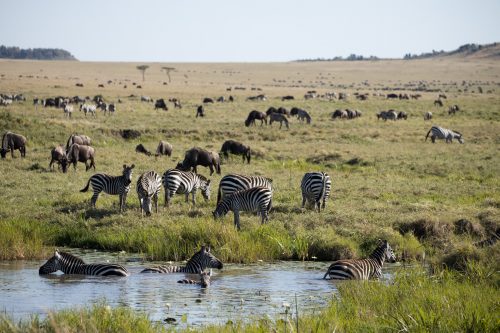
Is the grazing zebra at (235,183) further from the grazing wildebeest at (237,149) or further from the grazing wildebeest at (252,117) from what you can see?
the grazing wildebeest at (252,117)

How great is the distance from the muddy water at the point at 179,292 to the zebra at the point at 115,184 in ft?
12.9

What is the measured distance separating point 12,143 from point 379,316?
23.0 metres

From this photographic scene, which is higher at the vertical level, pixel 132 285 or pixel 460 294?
pixel 460 294

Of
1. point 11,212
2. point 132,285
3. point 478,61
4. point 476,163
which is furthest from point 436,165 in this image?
point 478,61

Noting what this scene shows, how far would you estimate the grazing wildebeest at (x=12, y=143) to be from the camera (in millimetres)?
28656

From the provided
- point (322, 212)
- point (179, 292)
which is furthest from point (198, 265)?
point (322, 212)

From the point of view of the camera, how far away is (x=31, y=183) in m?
22.4

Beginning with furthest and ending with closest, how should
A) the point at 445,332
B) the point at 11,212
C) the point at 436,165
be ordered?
the point at 436,165 < the point at 11,212 < the point at 445,332

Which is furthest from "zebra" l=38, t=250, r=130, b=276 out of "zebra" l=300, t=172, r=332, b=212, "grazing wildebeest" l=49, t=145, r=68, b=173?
"grazing wildebeest" l=49, t=145, r=68, b=173

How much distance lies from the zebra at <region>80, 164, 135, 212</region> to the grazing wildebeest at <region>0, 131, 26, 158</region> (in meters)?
11.3

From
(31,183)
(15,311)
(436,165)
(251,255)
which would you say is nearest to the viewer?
(15,311)

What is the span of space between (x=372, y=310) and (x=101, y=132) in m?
27.4

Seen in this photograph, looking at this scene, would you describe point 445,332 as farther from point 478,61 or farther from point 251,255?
point 478,61

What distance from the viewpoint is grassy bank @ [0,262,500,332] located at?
7.66 m
